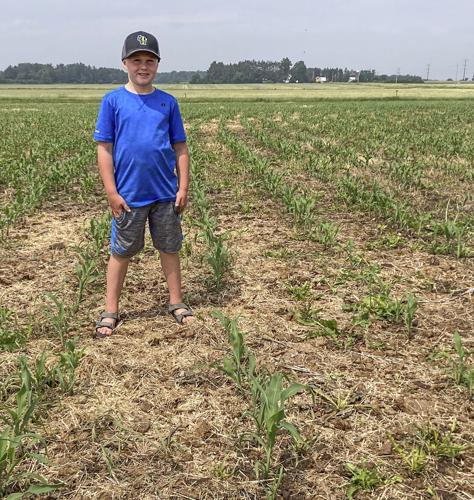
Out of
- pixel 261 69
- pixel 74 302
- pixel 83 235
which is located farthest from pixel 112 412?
pixel 261 69

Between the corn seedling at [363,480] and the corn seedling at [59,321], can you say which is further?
the corn seedling at [59,321]

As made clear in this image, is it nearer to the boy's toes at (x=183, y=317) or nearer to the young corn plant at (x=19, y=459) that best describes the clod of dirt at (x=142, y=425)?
the young corn plant at (x=19, y=459)

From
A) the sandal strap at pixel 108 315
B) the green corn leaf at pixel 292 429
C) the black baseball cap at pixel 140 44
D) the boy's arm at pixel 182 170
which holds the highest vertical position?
the black baseball cap at pixel 140 44

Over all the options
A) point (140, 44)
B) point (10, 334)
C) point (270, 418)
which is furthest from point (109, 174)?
point (270, 418)

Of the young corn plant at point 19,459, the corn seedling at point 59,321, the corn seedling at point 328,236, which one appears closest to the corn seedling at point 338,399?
the young corn plant at point 19,459

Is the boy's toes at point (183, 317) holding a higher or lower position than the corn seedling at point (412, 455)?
higher

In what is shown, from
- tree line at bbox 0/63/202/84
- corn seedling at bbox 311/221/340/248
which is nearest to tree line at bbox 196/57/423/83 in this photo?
tree line at bbox 0/63/202/84

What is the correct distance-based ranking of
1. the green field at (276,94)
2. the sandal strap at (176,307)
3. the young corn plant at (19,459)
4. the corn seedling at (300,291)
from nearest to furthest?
1. the young corn plant at (19,459)
2. the sandal strap at (176,307)
3. the corn seedling at (300,291)
4. the green field at (276,94)

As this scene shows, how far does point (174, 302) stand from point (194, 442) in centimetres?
152

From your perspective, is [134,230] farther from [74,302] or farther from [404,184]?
[404,184]

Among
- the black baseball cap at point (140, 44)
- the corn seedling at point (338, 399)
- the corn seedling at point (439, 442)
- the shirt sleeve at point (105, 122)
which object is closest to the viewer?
the corn seedling at point (439, 442)

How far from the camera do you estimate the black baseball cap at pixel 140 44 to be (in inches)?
125

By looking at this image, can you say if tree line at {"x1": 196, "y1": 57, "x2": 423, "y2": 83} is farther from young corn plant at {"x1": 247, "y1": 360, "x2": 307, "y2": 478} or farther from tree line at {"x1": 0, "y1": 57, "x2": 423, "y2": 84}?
young corn plant at {"x1": 247, "y1": 360, "x2": 307, "y2": 478}

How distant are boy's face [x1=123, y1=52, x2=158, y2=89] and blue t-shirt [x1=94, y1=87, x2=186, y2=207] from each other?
96 mm
